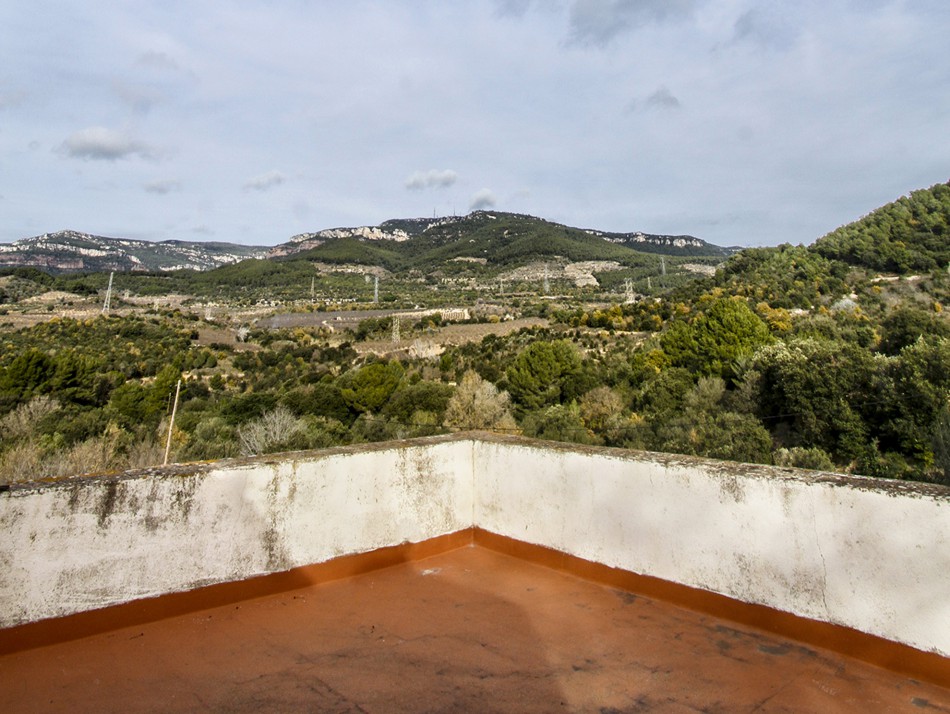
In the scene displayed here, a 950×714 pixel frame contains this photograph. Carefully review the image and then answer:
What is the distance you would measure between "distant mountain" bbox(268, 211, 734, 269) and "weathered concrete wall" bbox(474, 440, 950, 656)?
93.6 metres

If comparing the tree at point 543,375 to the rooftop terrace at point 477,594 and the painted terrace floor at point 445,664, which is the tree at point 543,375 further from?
the painted terrace floor at point 445,664

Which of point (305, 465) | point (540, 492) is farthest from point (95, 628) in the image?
point (540, 492)

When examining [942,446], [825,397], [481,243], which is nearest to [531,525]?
[942,446]

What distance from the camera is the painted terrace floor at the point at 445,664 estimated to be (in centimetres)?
205

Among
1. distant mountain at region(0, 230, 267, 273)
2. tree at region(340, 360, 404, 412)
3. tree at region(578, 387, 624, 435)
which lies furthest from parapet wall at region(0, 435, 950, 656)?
distant mountain at region(0, 230, 267, 273)

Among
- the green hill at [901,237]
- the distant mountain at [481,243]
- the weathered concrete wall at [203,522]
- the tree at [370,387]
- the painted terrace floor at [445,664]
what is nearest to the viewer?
the painted terrace floor at [445,664]

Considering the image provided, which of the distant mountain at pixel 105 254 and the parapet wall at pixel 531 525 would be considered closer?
the parapet wall at pixel 531 525

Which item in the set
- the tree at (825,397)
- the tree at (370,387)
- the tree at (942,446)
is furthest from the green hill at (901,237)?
the tree at (370,387)

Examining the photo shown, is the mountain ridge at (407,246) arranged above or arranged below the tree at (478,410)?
above

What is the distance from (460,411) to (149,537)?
66.0ft

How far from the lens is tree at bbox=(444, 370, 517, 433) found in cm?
2209

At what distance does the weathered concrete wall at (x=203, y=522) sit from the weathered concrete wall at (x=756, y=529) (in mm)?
671

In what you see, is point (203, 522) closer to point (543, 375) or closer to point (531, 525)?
point (531, 525)

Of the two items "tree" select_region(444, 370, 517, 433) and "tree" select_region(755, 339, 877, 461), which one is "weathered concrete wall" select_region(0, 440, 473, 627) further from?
"tree" select_region(444, 370, 517, 433)
